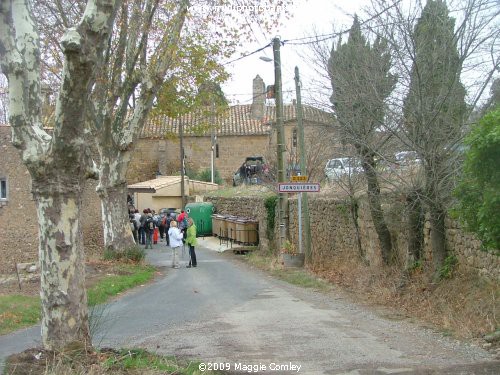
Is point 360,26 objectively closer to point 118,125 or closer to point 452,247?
point 452,247

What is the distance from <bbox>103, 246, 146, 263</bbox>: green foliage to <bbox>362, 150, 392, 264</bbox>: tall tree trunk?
8.73 m

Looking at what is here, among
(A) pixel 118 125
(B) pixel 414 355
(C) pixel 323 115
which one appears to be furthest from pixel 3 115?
(B) pixel 414 355

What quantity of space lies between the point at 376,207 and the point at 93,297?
249 inches

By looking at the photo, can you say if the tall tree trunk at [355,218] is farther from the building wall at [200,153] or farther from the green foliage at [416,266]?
the building wall at [200,153]

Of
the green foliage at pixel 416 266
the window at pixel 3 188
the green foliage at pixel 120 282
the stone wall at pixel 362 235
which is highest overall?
the window at pixel 3 188

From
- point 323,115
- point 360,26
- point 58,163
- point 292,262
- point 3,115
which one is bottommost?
point 292,262

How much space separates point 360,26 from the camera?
39.9 ft

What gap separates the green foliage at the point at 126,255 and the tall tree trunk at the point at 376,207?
28.6 feet

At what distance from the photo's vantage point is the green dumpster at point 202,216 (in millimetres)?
33981

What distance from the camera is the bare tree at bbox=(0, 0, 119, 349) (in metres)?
6.50

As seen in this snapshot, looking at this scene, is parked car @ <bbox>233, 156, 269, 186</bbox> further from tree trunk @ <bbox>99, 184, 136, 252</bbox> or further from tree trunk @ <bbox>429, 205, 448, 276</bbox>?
tree trunk @ <bbox>429, 205, 448, 276</bbox>

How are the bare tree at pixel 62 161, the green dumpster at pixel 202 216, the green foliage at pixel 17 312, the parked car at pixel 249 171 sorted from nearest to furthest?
1. the bare tree at pixel 62 161
2. the green foliage at pixel 17 312
3. the green dumpster at pixel 202 216
4. the parked car at pixel 249 171

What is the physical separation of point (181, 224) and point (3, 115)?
24669 millimetres

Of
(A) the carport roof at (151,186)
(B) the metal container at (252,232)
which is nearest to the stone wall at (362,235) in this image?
(B) the metal container at (252,232)
